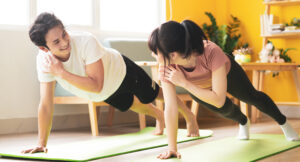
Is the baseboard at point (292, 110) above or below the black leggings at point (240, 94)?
below

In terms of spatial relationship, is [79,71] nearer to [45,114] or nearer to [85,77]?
[85,77]

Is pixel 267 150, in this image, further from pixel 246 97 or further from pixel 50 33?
pixel 50 33

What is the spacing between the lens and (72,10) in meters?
4.33

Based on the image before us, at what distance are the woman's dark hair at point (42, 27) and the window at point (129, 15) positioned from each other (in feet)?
7.20

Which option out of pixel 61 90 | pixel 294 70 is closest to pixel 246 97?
pixel 61 90

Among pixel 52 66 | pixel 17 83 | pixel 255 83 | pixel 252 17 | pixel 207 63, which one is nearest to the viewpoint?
pixel 207 63

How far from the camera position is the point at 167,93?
2148 mm

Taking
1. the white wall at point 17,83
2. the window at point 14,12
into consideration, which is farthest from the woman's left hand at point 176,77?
the window at point 14,12

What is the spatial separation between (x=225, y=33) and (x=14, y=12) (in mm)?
2359

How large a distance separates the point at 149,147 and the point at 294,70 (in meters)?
2.41

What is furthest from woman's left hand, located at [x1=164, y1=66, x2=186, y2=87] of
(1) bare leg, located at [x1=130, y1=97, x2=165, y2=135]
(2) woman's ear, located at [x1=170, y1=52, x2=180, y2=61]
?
(1) bare leg, located at [x1=130, y1=97, x2=165, y2=135]

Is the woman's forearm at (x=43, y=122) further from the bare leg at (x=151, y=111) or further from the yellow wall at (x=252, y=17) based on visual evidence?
the yellow wall at (x=252, y=17)

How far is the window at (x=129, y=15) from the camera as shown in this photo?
4.62 metres

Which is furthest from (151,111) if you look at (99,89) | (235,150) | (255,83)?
(255,83)
